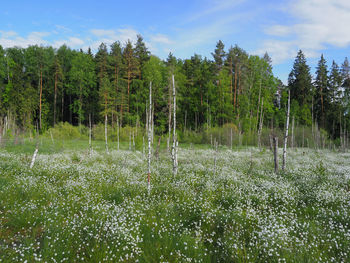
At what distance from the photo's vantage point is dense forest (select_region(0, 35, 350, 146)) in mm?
45375

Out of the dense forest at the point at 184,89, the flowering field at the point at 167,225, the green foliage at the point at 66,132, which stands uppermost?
the dense forest at the point at 184,89

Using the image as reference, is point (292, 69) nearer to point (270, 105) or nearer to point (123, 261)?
point (270, 105)

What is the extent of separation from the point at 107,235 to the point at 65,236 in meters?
0.94

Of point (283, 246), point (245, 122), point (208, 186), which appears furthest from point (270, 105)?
point (283, 246)

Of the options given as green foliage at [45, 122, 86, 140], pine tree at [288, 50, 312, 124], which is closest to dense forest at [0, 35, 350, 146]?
pine tree at [288, 50, 312, 124]

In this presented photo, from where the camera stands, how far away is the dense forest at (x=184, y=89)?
4538cm

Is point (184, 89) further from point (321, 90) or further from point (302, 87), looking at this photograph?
point (321, 90)

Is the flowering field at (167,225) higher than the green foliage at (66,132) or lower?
lower

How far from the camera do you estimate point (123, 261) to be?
13.8 feet

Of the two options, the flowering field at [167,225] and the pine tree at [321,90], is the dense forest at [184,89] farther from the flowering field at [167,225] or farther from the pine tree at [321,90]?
the flowering field at [167,225]

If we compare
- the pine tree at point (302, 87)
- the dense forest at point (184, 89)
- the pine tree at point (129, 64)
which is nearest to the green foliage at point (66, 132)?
the dense forest at point (184, 89)

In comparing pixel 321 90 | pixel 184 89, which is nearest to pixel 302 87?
pixel 321 90

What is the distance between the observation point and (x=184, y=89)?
49312 millimetres

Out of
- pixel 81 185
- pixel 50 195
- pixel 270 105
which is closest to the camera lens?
pixel 50 195
